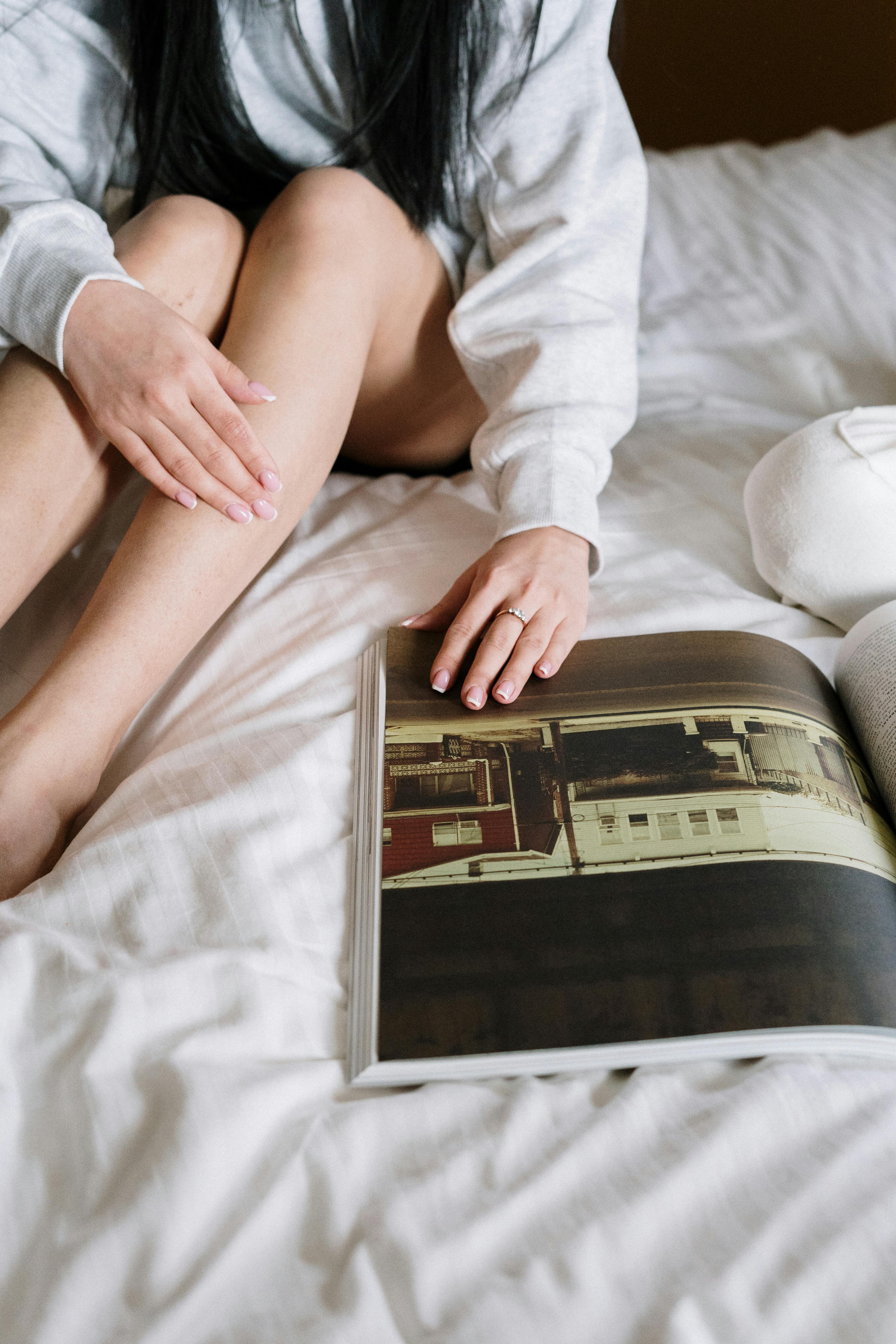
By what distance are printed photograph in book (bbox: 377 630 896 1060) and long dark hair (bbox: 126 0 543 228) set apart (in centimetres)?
44

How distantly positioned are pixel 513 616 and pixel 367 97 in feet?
1.55

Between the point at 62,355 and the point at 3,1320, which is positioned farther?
the point at 62,355

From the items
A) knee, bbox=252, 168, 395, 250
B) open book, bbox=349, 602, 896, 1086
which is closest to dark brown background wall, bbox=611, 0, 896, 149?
knee, bbox=252, 168, 395, 250

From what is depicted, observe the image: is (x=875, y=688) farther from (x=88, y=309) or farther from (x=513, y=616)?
(x=88, y=309)

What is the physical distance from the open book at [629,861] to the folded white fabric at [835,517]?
0.08 metres

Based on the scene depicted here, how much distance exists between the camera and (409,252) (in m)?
0.75

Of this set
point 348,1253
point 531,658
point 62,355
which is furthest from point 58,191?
point 348,1253

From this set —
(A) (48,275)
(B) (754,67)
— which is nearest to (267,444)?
(A) (48,275)

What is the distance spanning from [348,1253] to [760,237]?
37.3 inches

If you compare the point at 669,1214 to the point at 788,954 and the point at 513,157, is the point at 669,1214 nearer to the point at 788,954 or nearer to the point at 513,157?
the point at 788,954

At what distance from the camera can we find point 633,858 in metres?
0.44

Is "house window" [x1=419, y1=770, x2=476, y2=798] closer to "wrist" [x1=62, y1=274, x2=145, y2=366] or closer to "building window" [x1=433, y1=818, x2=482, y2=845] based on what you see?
"building window" [x1=433, y1=818, x2=482, y2=845]

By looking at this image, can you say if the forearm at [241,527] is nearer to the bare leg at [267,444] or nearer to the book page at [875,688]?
the bare leg at [267,444]

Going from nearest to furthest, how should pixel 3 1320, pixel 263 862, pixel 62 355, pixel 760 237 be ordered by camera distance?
pixel 3 1320
pixel 263 862
pixel 62 355
pixel 760 237
